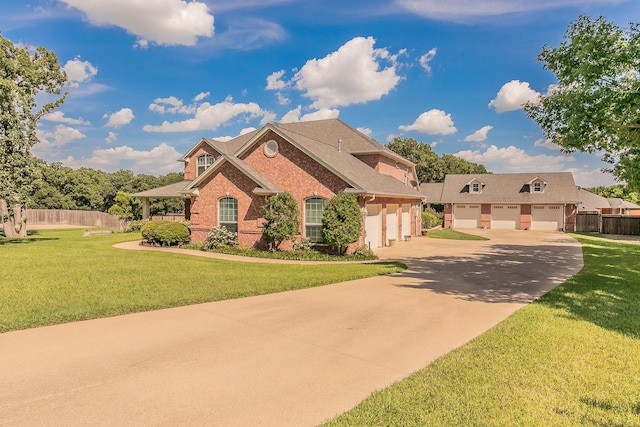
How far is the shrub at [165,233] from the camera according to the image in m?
19.3

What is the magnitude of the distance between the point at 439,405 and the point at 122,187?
211 feet

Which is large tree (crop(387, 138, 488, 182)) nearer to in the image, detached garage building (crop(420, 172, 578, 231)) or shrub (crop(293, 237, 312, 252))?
detached garage building (crop(420, 172, 578, 231))

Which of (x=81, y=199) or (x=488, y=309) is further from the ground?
(x=81, y=199)

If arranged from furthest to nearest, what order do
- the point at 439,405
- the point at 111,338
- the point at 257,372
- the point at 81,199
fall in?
the point at 81,199 < the point at 111,338 < the point at 257,372 < the point at 439,405

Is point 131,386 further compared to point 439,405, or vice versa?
point 131,386

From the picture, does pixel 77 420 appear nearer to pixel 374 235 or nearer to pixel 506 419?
pixel 506 419

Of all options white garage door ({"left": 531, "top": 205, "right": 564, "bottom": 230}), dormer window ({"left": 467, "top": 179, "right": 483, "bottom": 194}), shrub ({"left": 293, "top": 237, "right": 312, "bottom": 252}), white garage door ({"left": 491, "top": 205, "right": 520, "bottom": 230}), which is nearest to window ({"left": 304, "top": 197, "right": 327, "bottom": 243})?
shrub ({"left": 293, "top": 237, "right": 312, "bottom": 252})

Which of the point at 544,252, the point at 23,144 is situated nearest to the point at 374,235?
the point at 544,252

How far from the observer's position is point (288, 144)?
695 inches

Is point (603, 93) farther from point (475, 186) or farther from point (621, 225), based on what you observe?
point (475, 186)

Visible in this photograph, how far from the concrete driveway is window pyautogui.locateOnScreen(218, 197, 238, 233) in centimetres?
1003

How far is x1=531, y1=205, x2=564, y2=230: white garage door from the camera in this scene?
34.5 meters

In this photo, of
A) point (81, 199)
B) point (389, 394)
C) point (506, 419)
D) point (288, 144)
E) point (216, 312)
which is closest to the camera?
point (506, 419)

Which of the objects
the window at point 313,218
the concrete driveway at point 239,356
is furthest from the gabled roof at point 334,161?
the concrete driveway at point 239,356
